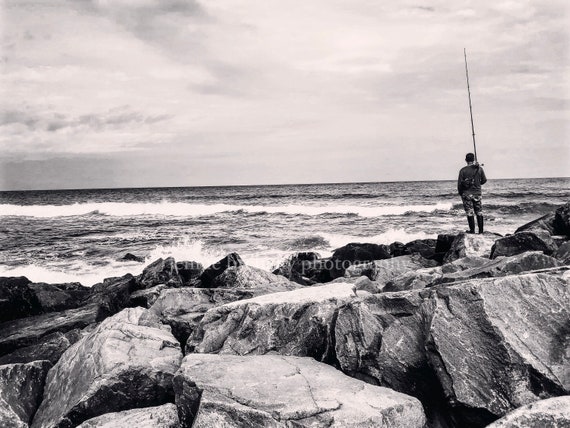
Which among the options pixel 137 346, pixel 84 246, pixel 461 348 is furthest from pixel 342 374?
pixel 84 246

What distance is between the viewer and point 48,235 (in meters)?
23.0

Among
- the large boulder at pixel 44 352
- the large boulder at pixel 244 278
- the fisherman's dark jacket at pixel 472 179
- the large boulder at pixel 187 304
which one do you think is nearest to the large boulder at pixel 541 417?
the large boulder at pixel 187 304

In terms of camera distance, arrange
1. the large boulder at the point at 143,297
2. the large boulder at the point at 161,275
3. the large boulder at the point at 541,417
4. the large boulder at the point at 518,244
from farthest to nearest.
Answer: the large boulder at the point at 161,275, the large boulder at the point at 143,297, the large boulder at the point at 518,244, the large boulder at the point at 541,417

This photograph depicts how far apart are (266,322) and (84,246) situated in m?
16.3

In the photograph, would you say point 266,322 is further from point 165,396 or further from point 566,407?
point 566,407

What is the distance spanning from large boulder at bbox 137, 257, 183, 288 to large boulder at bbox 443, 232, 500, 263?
567 centimetres

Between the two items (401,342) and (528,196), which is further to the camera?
(528,196)

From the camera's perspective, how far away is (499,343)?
3316mm

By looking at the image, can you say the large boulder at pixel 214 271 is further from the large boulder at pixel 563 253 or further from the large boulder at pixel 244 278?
the large boulder at pixel 563 253

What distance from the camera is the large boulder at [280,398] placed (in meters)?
2.85

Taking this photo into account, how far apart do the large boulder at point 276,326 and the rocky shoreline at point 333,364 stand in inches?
0.5

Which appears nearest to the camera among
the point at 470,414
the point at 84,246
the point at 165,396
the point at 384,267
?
the point at 470,414

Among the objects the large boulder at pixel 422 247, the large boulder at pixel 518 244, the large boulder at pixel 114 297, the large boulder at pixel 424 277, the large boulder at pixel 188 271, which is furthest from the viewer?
the large boulder at pixel 188 271

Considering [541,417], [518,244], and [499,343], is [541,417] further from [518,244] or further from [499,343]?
[518,244]
